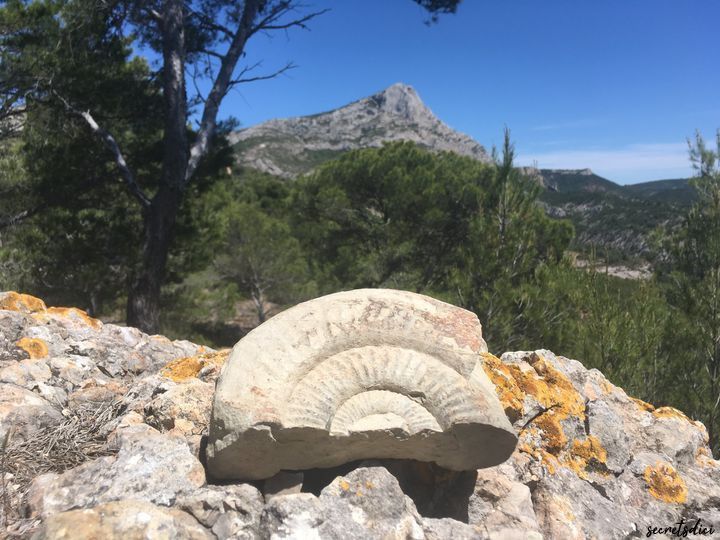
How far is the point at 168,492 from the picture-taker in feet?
5.93

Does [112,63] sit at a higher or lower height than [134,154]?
higher

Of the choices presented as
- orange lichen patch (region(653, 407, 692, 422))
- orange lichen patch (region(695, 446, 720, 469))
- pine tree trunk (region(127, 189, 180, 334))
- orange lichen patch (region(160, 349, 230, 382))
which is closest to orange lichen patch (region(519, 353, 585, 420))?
orange lichen patch (region(653, 407, 692, 422))

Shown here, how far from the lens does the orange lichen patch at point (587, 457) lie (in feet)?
8.29

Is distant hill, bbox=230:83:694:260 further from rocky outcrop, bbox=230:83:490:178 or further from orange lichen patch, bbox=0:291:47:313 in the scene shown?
orange lichen patch, bbox=0:291:47:313

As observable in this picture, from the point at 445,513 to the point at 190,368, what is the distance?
167cm

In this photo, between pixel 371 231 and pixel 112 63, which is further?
pixel 371 231

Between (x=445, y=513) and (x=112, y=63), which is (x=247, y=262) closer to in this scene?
(x=112, y=63)

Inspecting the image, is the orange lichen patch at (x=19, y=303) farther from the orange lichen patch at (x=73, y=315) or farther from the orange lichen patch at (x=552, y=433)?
the orange lichen patch at (x=552, y=433)

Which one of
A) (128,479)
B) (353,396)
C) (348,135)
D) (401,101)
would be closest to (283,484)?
(353,396)

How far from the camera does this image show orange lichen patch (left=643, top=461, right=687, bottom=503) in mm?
2506

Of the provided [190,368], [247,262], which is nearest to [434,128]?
[247,262]

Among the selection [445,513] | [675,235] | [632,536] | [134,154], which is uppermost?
[134,154]

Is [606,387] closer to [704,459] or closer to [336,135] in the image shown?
[704,459]

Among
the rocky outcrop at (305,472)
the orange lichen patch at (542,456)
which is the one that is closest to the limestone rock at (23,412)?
the rocky outcrop at (305,472)
